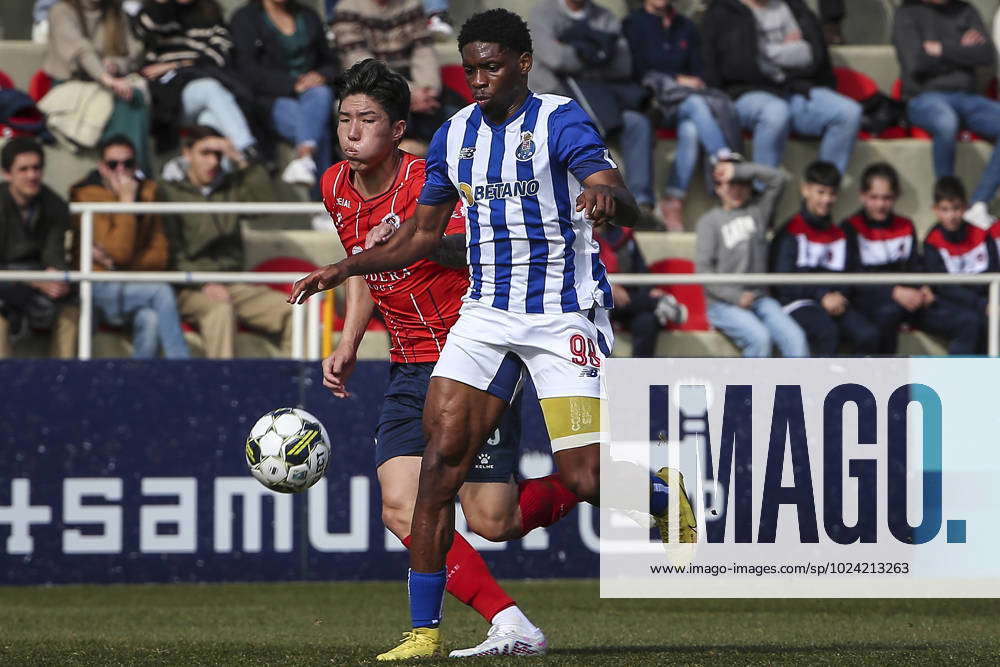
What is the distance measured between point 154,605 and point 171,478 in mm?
1087

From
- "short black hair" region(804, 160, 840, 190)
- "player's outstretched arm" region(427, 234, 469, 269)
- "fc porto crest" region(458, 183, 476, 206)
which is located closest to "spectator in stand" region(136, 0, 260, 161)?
"short black hair" region(804, 160, 840, 190)

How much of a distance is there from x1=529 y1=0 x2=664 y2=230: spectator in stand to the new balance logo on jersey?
6036 mm

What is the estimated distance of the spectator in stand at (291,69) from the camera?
1148 centimetres

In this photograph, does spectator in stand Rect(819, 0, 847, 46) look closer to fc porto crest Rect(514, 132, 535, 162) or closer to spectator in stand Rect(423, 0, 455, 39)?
spectator in stand Rect(423, 0, 455, 39)

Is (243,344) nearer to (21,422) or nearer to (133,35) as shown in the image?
(21,422)

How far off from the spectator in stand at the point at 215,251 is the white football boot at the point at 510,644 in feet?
15.5

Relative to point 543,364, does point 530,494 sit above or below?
below

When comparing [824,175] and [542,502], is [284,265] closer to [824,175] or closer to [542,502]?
[824,175]

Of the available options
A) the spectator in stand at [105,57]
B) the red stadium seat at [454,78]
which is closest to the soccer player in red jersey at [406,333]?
the spectator in stand at [105,57]

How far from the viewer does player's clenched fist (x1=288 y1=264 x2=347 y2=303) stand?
17.3 feet

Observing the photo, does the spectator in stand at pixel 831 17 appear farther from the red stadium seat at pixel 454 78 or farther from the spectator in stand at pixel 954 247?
the red stadium seat at pixel 454 78

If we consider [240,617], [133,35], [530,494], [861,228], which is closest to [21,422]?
[240,617]

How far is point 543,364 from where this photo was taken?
5.53 metres

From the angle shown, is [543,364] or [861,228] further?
[861,228]
